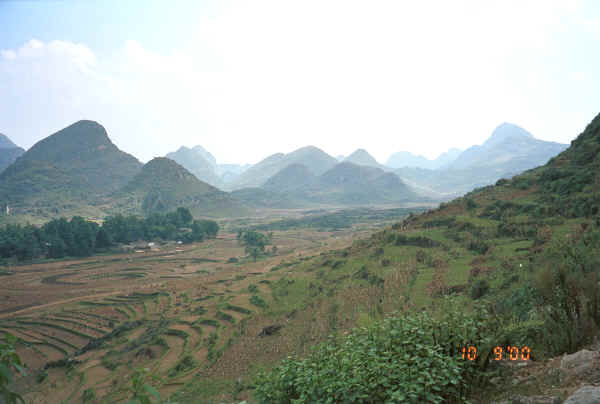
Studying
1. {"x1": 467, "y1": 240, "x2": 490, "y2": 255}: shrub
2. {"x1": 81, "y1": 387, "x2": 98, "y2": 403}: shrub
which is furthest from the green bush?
{"x1": 467, "y1": 240, "x2": 490, "y2": 255}: shrub

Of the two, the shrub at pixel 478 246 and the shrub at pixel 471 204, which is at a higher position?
the shrub at pixel 471 204

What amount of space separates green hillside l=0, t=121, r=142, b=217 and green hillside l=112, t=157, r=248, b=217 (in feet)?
41.1

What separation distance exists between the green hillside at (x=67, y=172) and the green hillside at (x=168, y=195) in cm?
1252

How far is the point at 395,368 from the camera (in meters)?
4.56

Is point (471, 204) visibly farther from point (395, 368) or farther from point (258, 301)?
point (395, 368)

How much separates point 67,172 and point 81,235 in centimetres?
10868

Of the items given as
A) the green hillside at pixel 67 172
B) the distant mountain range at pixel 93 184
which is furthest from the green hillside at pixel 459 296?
the green hillside at pixel 67 172

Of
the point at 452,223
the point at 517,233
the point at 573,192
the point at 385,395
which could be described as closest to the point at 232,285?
the point at 452,223

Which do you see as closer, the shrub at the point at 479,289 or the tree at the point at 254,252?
the shrub at the point at 479,289

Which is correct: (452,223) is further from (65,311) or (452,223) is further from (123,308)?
(65,311)

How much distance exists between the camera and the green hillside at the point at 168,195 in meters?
125

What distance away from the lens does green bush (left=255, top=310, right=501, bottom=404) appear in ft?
14.0

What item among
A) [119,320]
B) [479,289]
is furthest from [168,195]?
[479,289]
